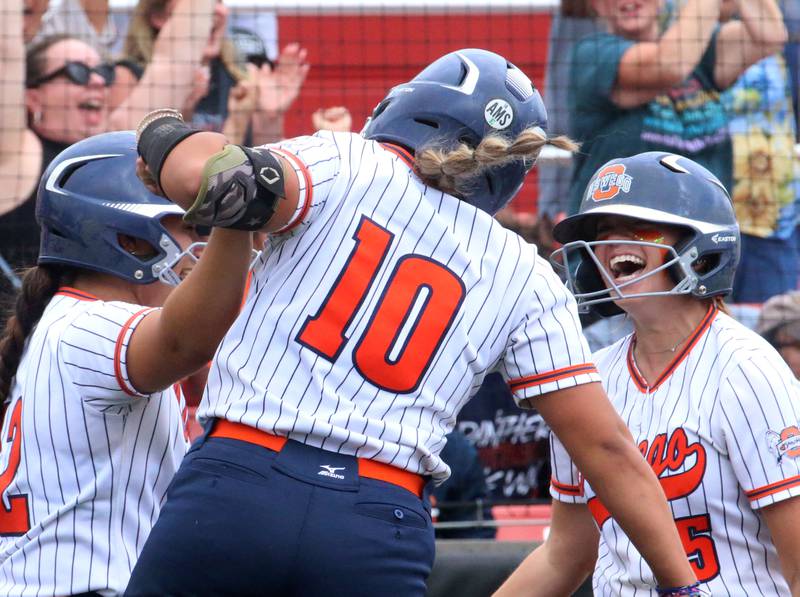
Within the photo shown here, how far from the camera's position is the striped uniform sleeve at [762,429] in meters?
2.82

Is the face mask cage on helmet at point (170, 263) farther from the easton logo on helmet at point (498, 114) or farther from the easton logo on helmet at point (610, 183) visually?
the easton logo on helmet at point (610, 183)

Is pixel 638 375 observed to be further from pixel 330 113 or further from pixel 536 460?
pixel 330 113

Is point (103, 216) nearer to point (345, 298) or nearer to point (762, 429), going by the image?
point (345, 298)

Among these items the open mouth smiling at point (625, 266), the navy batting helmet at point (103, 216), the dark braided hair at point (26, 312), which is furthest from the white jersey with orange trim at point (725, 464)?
the dark braided hair at point (26, 312)

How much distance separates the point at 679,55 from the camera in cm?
719

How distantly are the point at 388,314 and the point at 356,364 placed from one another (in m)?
0.11

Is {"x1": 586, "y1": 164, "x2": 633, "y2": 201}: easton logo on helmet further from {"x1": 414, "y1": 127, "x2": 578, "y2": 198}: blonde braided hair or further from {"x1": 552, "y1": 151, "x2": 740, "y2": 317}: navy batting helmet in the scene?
{"x1": 414, "y1": 127, "x2": 578, "y2": 198}: blonde braided hair

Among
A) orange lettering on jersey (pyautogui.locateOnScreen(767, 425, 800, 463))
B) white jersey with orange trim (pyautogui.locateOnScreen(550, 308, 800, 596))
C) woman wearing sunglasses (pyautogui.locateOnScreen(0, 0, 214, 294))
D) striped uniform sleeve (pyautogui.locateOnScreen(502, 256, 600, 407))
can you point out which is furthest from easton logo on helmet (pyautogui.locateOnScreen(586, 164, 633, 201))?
woman wearing sunglasses (pyautogui.locateOnScreen(0, 0, 214, 294))

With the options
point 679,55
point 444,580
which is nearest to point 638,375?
point 444,580

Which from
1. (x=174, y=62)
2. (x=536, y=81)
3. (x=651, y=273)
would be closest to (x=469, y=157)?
(x=651, y=273)

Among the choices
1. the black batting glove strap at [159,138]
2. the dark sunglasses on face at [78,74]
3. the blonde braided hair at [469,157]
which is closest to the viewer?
the black batting glove strap at [159,138]

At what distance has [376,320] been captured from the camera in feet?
7.21

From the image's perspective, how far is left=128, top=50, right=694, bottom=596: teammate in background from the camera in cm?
209

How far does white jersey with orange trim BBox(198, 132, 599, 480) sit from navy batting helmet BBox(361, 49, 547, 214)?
0.56 feet
